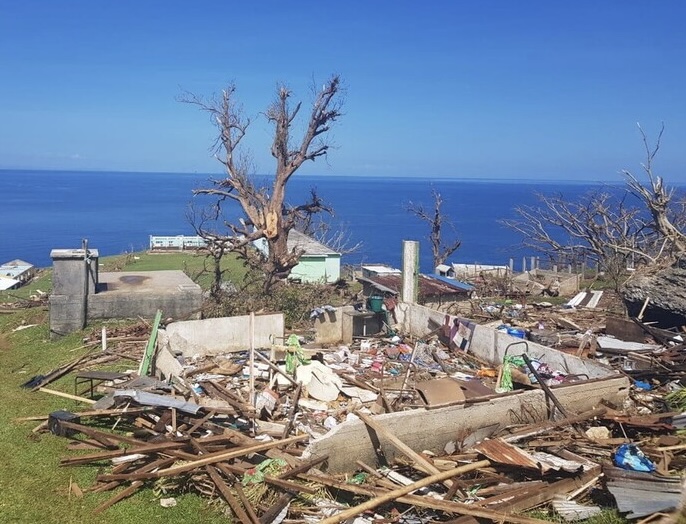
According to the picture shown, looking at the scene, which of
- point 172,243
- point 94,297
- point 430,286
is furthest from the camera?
point 172,243

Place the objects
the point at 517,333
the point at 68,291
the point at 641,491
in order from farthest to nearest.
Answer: the point at 68,291, the point at 517,333, the point at 641,491

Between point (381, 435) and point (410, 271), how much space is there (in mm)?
8761

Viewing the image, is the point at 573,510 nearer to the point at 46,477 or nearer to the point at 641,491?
the point at 641,491

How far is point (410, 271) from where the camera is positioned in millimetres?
16578

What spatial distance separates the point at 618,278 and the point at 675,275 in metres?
8.86

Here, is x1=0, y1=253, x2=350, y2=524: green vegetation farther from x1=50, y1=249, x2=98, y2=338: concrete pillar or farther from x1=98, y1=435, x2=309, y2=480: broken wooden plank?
x1=50, y1=249, x2=98, y2=338: concrete pillar

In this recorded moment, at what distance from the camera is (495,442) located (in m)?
8.30

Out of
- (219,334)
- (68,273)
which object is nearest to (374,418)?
(219,334)

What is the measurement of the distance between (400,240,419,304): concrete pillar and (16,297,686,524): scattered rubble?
3.36m

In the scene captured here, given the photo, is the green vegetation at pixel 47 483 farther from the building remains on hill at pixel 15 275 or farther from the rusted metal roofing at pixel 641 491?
the building remains on hill at pixel 15 275

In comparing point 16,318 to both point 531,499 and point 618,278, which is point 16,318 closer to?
point 531,499

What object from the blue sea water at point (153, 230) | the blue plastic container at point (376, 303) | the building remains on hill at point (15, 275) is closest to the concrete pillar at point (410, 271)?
the blue plastic container at point (376, 303)

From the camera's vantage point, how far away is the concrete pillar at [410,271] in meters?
16.5

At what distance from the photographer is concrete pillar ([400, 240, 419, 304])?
16516 mm
